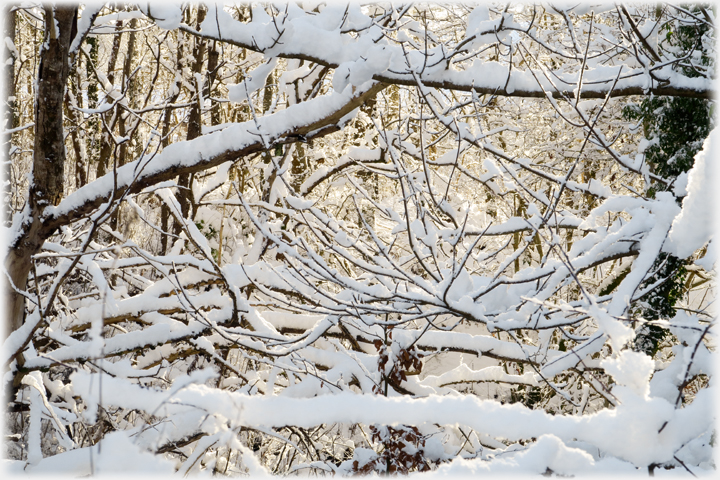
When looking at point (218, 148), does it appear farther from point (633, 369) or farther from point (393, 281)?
point (633, 369)

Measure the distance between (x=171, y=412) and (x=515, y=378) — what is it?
3278 millimetres

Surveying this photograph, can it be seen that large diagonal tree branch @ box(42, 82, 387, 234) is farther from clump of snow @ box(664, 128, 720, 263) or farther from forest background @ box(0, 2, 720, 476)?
clump of snow @ box(664, 128, 720, 263)

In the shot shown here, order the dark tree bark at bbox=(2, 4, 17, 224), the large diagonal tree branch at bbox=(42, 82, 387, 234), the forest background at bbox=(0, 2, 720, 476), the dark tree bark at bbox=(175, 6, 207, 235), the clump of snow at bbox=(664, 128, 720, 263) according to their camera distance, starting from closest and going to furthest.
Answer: the forest background at bbox=(0, 2, 720, 476) < the clump of snow at bbox=(664, 128, 720, 263) < the large diagonal tree branch at bbox=(42, 82, 387, 234) < the dark tree bark at bbox=(2, 4, 17, 224) < the dark tree bark at bbox=(175, 6, 207, 235)

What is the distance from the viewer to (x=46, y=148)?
114 inches

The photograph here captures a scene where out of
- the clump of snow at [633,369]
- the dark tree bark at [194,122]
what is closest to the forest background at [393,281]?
the clump of snow at [633,369]

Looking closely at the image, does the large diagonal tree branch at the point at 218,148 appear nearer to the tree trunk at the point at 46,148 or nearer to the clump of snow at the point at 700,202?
the tree trunk at the point at 46,148

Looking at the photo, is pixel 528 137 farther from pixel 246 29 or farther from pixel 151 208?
pixel 246 29

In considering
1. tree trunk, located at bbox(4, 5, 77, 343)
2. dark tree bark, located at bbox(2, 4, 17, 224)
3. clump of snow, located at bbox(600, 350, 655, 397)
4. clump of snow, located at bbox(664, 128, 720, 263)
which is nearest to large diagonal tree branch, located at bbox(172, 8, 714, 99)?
tree trunk, located at bbox(4, 5, 77, 343)

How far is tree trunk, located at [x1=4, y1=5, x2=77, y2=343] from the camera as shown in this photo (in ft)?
9.11

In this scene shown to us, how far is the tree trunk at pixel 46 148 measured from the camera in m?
2.78

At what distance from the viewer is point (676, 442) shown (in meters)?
1.07

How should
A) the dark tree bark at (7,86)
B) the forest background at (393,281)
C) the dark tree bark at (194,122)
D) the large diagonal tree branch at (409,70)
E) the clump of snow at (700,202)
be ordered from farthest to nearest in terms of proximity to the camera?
the dark tree bark at (194,122) < the dark tree bark at (7,86) < the large diagonal tree branch at (409,70) < the clump of snow at (700,202) < the forest background at (393,281)

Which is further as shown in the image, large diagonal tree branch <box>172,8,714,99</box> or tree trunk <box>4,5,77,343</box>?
tree trunk <box>4,5,77,343</box>

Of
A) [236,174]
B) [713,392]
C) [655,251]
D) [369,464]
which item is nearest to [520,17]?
[236,174]
